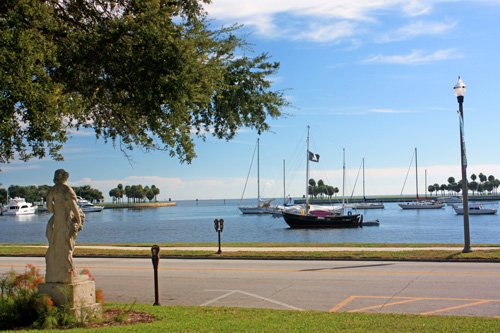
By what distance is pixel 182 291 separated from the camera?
13945 mm

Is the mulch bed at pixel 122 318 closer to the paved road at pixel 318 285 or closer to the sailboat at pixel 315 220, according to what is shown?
the paved road at pixel 318 285

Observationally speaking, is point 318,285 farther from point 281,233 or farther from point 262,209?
point 262,209

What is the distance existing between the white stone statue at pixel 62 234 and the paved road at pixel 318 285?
Answer: 326 centimetres

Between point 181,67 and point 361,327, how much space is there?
6398mm

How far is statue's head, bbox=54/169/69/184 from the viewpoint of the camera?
9.80 m

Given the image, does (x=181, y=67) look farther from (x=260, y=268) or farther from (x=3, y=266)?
(x=3, y=266)

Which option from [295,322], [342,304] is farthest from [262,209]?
[295,322]

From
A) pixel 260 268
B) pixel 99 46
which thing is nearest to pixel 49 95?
pixel 99 46

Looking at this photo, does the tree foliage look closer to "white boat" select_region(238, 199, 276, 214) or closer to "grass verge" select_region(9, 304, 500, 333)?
"grass verge" select_region(9, 304, 500, 333)

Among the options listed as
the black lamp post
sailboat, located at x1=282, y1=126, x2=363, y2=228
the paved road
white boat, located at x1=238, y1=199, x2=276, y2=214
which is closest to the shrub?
the paved road

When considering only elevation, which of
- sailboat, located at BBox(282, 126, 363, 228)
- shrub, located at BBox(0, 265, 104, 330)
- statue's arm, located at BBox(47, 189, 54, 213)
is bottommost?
sailboat, located at BBox(282, 126, 363, 228)

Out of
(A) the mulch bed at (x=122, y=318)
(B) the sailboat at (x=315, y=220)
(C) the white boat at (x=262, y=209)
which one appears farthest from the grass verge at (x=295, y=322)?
(C) the white boat at (x=262, y=209)

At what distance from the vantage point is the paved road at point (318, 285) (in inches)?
458

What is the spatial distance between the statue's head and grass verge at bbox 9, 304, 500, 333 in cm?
253
